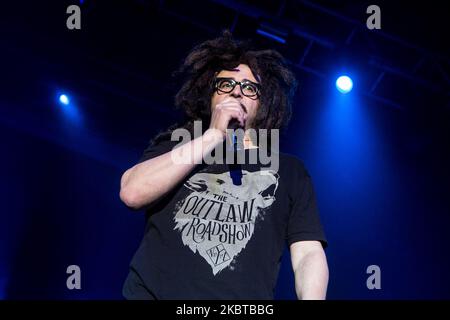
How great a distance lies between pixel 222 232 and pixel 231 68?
0.77 m

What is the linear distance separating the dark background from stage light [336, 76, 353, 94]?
67 mm

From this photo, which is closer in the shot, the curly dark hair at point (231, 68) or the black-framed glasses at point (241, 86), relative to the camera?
the black-framed glasses at point (241, 86)

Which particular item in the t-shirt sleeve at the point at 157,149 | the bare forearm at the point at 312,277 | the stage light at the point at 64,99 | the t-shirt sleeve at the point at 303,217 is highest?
the stage light at the point at 64,99

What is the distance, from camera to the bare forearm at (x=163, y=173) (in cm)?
134

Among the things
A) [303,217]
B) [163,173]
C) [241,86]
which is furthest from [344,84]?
[163,173]

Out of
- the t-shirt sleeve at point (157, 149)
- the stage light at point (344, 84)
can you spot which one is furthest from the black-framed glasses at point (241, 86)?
the stage light at point (344, 84)

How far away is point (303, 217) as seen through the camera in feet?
4.95

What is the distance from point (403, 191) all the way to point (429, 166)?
0.41 metres

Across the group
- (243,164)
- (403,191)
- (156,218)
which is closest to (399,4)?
(403,191)

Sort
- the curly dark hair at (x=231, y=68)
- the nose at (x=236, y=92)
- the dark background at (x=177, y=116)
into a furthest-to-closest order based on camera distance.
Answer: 1. the dark background at (x=177, y=116)
2. the curly dark hair at (x=231, y=68)
3. the nose at (x=236, y=92)

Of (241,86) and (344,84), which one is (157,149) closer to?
(241,86)

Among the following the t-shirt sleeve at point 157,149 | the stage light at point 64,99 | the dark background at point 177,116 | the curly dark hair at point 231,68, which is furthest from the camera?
the stage light at point 64,99

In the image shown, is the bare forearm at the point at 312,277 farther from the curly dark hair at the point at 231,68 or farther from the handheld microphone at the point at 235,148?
the curly dark hair at the point at 231,68

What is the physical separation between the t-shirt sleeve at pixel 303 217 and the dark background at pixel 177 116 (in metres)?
3.24
